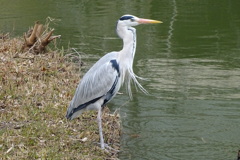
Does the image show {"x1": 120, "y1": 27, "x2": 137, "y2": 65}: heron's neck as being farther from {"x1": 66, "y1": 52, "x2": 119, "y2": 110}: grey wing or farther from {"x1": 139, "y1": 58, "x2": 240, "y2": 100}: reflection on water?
{"x1": 139, "y1": 58, "x2": 240, "y2": 100}: reflection on water

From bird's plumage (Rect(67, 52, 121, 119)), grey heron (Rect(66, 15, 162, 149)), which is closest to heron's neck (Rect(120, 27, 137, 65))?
grey heron (Rect(66, 15, 162, 149))

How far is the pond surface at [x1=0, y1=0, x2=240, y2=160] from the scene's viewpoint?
7.51m

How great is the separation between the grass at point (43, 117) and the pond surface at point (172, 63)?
1.45 ft

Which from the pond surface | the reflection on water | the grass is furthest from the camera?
the reflection on water

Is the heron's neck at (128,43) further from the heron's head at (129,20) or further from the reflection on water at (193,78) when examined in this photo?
the reflection on water at (193,78)

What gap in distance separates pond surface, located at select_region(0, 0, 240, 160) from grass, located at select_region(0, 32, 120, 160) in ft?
1.45

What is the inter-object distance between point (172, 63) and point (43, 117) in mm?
4339

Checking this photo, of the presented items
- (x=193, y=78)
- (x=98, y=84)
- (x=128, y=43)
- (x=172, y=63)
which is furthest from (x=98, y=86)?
(x=172, y=63)

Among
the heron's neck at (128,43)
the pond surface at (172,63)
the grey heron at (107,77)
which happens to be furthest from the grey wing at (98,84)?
the pond surface at (172,63)

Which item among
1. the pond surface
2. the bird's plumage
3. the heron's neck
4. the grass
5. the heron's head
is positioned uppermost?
the heron's head

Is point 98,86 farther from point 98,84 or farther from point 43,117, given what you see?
point 43,117

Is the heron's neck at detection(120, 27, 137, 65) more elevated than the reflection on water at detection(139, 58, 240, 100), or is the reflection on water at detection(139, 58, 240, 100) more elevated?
the heron's neck at detection(120, 27, 137, 65)

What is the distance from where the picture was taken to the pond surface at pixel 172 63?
7508 millimetres

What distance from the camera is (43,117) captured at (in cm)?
753
